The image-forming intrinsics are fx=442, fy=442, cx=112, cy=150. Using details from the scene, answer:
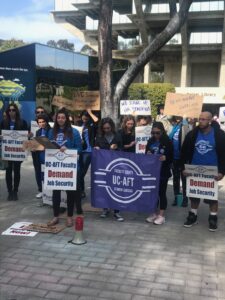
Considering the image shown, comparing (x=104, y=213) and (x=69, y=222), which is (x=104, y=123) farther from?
(x=69, y=222)

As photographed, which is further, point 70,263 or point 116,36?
point 116,36

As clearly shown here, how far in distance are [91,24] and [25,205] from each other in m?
46.3

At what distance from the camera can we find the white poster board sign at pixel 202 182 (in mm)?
6598

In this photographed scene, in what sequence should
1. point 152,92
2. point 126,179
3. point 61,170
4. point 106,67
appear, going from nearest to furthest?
point 61,170 < point 126,179 < point 106,67 < point 152,92

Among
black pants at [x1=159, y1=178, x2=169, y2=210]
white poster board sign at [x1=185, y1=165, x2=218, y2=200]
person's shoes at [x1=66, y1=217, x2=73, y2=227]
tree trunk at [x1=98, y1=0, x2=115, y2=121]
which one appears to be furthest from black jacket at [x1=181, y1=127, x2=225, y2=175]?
tree trunk at [x1=98, y1=0, x2=115, y2=121]

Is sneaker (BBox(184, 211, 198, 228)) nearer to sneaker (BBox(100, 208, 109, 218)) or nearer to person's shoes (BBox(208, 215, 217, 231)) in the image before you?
person's shoes (BBox(208, 215, 217, 231))

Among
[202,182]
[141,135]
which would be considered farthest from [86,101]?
[202,182]

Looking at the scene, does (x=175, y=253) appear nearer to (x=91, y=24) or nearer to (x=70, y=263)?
(x=70, y=263)

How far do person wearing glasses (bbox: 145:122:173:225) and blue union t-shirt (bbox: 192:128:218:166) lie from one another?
1.48 feet

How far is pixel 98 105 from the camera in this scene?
10.5m

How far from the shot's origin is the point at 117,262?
5281 mm

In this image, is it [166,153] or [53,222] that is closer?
[53,222]

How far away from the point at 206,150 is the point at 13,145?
11.8 feet

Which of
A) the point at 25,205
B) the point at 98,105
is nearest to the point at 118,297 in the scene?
the point at 25,205
